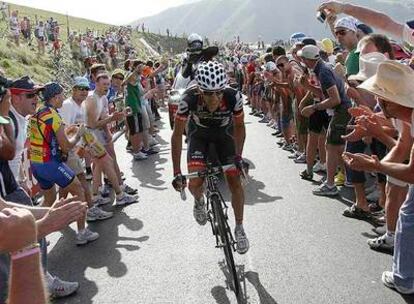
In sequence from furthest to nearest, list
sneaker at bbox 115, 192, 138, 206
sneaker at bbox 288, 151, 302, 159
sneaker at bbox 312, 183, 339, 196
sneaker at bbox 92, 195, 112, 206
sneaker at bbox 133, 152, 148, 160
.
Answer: sneaker at bbox 133, 152, 148, 160 → sneaker at bbox 288, 151, 302, 159 → sneaker at bbox 115, 192, 138, 206 → sneaker at bbox 92, 195, 112, 206 → sneaker at bbox 312, 183, 339, 196

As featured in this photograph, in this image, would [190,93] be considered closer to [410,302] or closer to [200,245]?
[200,245]

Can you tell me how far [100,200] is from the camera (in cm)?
795

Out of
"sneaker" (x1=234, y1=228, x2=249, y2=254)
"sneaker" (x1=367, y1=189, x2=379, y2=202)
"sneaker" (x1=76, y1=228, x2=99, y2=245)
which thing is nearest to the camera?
"sneaker" (x1=234, y1=228, x2=249, y2=254)

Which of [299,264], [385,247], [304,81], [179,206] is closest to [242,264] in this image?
[299,264]

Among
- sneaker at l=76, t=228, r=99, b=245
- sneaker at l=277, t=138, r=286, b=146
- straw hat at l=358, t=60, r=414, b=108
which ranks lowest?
sneaker at l=277, t=138, r=286, b=146

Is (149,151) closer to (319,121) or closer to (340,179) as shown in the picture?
(319,121)

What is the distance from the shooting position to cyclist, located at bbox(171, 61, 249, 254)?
194 inches

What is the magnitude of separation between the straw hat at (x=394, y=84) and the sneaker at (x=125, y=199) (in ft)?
16.6

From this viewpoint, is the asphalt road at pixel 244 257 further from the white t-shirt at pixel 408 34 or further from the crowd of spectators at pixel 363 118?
the white t-shirt at pixel 408 34

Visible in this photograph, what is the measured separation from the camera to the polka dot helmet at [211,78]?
4824 mm

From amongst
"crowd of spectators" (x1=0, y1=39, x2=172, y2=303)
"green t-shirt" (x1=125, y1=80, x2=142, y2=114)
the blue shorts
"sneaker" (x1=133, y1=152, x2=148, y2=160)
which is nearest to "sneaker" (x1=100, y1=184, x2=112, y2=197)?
"crowd of spectators" (x1=0, y1=39, x2=172, y2=303)

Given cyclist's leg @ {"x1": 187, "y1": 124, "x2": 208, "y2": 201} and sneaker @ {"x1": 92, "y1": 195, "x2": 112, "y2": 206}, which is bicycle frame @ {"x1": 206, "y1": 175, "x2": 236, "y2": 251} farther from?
→ sneaker @ {"x1": 92, "y1": 195, "x2": 112, "y2": 206}

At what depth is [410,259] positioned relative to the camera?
174 inches

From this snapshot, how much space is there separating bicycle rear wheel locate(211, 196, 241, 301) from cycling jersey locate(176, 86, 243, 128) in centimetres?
96
